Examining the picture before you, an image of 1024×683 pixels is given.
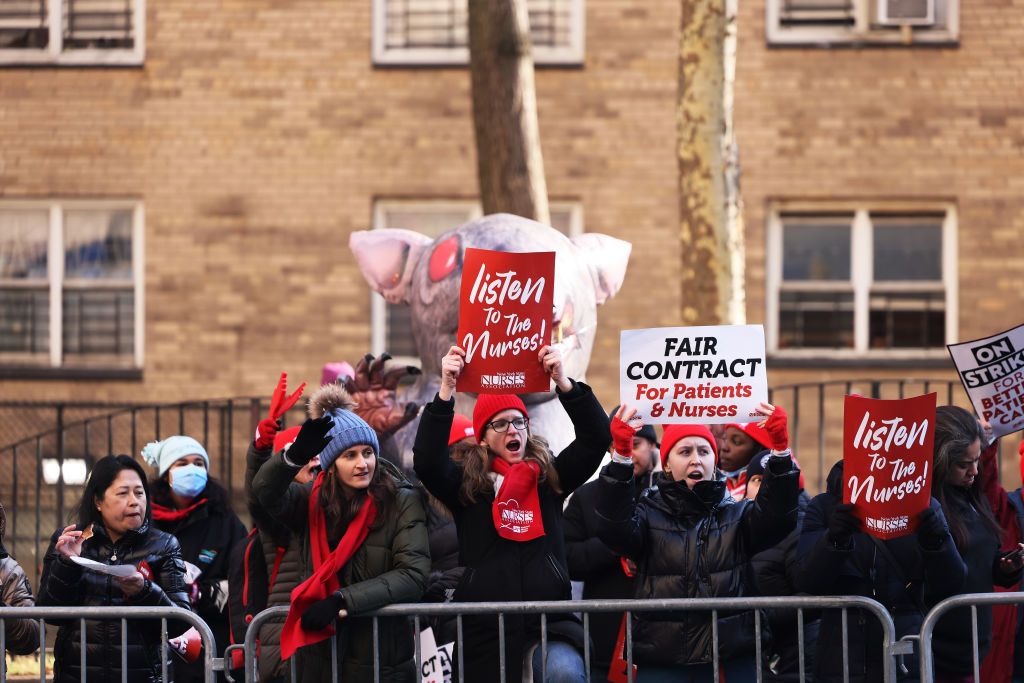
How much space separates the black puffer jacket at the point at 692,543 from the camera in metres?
5.52

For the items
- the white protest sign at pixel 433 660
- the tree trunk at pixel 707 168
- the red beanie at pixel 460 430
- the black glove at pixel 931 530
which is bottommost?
the white protest sign at pixel 433 660

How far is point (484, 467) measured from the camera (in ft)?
18.6

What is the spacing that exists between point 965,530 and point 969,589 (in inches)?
8.4

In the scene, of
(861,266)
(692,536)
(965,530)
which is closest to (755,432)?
(692,536)

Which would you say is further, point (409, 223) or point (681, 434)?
point (409, 223)

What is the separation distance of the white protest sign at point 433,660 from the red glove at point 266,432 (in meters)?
0.91

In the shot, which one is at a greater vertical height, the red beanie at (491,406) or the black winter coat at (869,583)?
the red beanie at (491,406)

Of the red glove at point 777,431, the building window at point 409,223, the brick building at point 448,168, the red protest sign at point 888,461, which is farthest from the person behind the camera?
the building window at point 409,223

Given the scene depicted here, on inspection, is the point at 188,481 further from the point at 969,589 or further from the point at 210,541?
the point at 969,589

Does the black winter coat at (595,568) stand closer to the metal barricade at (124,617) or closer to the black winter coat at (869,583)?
the black winter coat at (869,583)

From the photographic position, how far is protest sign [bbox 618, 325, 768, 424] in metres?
5.89

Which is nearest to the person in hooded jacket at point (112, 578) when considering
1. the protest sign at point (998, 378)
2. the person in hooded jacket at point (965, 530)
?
the person in hooded jacket at point (965, 530)

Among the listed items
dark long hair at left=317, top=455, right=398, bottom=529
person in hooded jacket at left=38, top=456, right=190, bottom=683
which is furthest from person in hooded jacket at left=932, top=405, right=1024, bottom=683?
person in hooded jacket at left=38, top=456, right=190, bottom=683

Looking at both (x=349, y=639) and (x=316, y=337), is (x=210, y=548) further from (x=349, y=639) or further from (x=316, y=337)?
(x=316, y=337)
